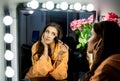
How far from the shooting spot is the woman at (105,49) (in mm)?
998

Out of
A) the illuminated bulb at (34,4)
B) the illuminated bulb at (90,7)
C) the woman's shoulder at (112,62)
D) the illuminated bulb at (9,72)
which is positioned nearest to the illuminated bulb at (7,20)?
the illuminated bulb at (34,4)

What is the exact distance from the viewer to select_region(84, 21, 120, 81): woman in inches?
39.3

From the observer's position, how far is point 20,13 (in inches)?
67.7

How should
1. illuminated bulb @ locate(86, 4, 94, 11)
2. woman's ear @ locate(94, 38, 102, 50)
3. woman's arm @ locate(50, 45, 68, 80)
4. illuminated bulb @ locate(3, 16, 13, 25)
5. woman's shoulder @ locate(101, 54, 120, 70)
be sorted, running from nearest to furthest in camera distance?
1. woman's shoulder @ locate(101, 54, 120, 70)
2. woman's ear @ locate(94, 38, 102, 50)
3. illuminated bulb @ locate(3, 16, 13, 25)
4. woman's arm @ locate(50, 45, 68, 80)
5. illuminated bulb @ locate(86, 4, 94, 11)

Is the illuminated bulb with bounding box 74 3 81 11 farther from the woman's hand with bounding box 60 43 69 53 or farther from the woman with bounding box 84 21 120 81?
the woman with bounding box 84 21 120 81

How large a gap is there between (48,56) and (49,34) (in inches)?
5.7

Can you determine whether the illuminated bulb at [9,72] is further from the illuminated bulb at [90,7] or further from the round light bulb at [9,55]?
the illuminated bulb at [90,7]

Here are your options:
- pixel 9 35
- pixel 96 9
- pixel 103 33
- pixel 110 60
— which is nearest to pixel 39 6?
pixel 9 35

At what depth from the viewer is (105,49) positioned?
1.12 metres

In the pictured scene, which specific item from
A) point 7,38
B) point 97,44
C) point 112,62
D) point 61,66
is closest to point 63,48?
point 61,66

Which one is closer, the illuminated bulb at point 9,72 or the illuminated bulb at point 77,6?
the illuminated bulb at point 9,72

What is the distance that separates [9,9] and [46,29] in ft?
0.89

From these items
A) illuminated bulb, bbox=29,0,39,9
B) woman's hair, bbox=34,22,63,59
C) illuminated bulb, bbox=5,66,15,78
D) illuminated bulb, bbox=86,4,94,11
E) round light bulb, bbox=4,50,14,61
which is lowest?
illuminated bulb, bbox=5,66,15,78

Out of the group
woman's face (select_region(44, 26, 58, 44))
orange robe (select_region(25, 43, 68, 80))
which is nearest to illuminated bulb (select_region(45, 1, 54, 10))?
woman's face (select_region(44, 26, 58, 44))
